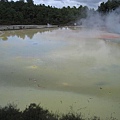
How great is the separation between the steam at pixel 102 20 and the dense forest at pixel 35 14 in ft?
3.79

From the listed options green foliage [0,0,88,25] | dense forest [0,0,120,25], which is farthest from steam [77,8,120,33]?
green foliage [0,0,88,25]

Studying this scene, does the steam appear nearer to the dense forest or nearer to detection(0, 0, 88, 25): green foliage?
the dense forest

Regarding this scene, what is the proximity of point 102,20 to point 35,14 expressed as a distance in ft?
36.1

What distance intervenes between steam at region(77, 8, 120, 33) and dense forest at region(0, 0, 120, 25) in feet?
3.79

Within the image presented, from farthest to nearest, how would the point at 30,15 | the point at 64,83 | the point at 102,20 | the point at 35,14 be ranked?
1. the point at 35,14
2. the point at 30,15
3. the point at 102,20
4. the point at 64,83

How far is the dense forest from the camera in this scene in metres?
39.3

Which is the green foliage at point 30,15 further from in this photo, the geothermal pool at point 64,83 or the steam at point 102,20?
the geothermal pool at point 64,83

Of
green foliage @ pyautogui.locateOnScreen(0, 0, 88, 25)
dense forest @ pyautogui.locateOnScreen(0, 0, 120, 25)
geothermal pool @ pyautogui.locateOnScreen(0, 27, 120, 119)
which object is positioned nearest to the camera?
geothermal pool @ pyautogui.locateOnScreen(0, 27, 120, 119)

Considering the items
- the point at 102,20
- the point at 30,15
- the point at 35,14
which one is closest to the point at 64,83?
the point at 102,20

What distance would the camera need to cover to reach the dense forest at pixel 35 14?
1547 inches

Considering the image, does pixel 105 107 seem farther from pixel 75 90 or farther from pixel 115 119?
pixel 75 90

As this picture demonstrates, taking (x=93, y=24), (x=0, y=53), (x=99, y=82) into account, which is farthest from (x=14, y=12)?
(x=99, y=82)

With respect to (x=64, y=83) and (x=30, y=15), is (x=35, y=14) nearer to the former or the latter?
(x=30, y=15)

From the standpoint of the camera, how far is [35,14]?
4306cm
